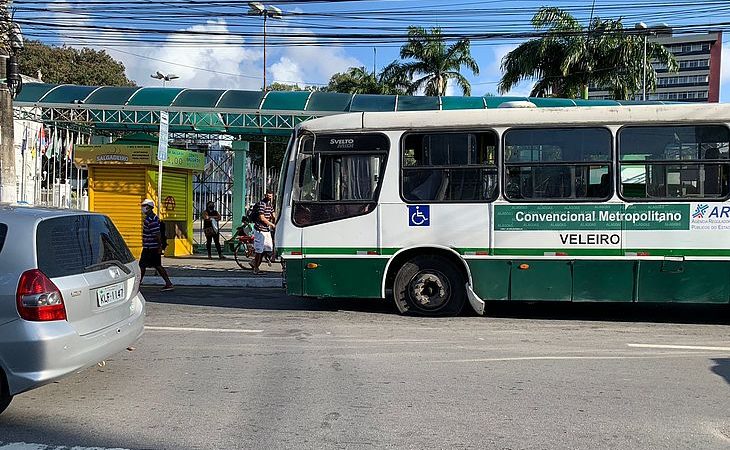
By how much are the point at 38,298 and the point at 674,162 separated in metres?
8.09

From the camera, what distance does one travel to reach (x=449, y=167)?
9734mm

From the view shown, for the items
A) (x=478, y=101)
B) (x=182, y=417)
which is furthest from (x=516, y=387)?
(x=478, y=101)

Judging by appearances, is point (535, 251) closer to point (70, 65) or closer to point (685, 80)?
point (70, 65)

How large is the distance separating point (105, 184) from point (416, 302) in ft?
41.6

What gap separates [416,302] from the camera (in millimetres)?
9922

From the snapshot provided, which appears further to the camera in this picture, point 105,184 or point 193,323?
point 105,184

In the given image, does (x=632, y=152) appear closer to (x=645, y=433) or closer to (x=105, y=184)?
(x=645, y=433)

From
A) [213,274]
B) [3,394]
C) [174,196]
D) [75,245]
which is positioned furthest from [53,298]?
[174,196]

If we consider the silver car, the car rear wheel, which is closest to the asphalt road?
the car rear wheel

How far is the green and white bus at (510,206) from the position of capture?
924 cm

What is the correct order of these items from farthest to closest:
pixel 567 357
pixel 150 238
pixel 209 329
Answer: 1. pixel 150 238
2. pixel 209 329
3. pixel 567 357

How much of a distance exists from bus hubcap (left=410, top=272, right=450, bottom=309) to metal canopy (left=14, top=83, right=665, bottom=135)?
8.52 metres

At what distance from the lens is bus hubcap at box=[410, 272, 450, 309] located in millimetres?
9867

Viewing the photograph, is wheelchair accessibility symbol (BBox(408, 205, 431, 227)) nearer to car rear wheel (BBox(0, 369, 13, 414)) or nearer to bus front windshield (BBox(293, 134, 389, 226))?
bus front windshield (BBox(293, 134, 389, 226))
